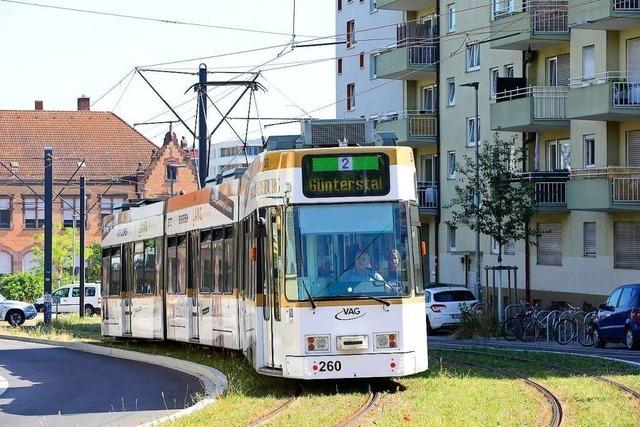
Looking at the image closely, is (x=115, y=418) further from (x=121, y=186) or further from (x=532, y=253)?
(x=121, y=186)

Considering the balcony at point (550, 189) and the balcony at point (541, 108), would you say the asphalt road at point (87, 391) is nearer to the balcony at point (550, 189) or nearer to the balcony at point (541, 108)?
the balcony at point (550, 189)

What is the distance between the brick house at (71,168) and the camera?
108250 mm

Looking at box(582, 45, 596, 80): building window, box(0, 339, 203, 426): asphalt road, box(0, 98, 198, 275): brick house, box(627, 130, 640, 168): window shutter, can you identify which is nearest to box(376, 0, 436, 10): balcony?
box(582, 45, 596, 80): building window

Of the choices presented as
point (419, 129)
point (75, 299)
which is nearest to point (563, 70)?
point (419, 129)

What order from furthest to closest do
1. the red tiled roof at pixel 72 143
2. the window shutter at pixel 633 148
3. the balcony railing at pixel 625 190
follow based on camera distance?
the red tiled roof at pixel 72 143
the window shutter at pixel 633 148
the balcony railing at pixel 625 190

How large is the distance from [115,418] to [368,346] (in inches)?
131

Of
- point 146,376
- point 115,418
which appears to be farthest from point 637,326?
point 115,418

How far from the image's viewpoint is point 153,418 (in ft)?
57.8

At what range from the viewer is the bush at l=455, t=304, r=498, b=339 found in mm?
41469

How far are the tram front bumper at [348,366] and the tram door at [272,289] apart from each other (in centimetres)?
48

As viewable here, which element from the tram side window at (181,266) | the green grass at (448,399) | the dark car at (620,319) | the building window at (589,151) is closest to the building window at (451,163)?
the building window at (589,151)

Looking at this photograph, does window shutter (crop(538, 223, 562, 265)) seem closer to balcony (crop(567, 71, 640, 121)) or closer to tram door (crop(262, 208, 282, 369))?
balcony (crop(567, 71, 640, 121))

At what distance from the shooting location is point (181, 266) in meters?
29.1

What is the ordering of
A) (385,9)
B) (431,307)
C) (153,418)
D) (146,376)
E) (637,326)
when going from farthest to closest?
(385,9), (431,307), (637,326), (146,376), (153,418)
